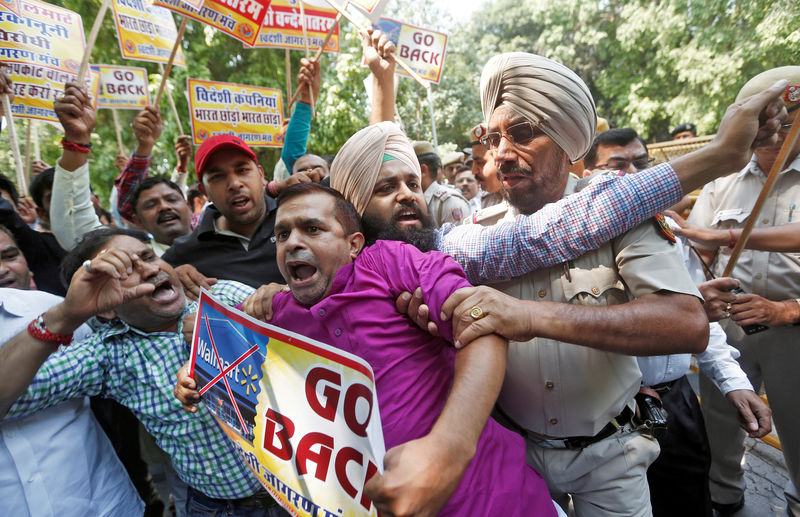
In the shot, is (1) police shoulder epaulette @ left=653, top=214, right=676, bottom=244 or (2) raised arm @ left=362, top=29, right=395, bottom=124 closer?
(1) police shoulder epaulette @ left=653, top=214, right=676, bottom=244

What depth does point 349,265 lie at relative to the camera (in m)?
1.60

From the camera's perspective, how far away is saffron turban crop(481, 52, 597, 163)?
1.68 meters

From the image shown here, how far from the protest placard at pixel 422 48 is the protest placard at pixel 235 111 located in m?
1.97

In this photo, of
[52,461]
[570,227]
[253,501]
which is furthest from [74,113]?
[570,227]

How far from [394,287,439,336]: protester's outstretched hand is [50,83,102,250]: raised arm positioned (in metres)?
2.86

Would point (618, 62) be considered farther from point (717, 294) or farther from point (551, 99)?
point (551, 99)

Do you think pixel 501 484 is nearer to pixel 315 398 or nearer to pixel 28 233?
pixel 315 398

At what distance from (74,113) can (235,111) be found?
123 inches

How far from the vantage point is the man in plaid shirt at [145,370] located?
1.82m

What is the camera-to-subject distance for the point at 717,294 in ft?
6.30

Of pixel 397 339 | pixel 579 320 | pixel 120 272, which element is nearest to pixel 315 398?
pixel 397 339

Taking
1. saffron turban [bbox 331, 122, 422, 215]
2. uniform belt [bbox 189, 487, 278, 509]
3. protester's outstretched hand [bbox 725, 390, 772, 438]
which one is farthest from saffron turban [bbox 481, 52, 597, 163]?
uniform belt [bbox 189, 487, 278, 509]

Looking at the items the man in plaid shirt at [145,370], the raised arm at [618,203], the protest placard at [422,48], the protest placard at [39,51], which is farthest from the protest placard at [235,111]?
the raised arm at [618,203]

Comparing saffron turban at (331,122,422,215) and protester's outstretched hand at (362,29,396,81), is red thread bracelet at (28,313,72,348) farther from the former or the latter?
protester's outstretched hand at (362,29,396,81)
